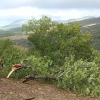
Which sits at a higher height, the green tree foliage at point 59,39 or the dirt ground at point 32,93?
the green tree foliage at point 59,39

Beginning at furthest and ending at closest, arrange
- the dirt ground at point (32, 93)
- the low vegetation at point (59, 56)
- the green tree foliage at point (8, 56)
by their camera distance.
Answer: the green tree foliage at point (8, 56), the low vegetation at point (59, 56), the dirt ground at point (32, 93)

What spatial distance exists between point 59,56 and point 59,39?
5.83 feet

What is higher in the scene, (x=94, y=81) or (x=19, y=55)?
(x=19, y=55)

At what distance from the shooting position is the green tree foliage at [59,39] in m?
16.2

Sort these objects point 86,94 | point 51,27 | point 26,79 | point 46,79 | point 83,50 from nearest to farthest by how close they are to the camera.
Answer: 1. point 86,94
2. point 26,79
3. point 46,79
4. point 83,50
5. point 51,27

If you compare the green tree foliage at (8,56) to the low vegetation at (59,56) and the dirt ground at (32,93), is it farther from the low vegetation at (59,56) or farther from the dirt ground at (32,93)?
the dirt ground at (32,93)

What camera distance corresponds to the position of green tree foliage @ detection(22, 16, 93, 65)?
16.2 metres

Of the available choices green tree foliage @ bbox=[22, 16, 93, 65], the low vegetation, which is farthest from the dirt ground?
green tree foliage @ bbox=[22, 16, 93, 65]

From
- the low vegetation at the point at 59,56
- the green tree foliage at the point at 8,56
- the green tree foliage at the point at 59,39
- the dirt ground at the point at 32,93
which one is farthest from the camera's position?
the green tree foliage at the point at 59,39

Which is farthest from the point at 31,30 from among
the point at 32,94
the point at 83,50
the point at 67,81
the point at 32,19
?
the point at 32,94

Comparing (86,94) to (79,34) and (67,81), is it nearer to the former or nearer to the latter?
(67,81)

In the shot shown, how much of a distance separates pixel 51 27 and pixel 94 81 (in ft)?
27.9

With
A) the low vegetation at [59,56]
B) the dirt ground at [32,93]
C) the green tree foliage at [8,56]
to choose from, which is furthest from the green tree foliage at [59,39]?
the dirt ground at [32,93]

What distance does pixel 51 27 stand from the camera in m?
18.0
